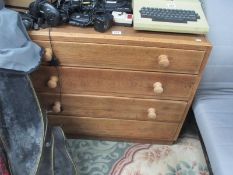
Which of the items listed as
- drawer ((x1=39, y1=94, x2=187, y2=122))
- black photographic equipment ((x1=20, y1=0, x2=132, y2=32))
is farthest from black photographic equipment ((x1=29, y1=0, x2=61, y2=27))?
drawer ((x1=39, y1=94, x2=187, y2=122))

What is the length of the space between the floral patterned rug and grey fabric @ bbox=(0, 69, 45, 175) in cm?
32

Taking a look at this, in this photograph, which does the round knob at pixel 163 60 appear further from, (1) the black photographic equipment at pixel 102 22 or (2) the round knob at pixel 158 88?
(1) the black photographic equipment at pixel 102 22

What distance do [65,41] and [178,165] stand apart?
787 mm

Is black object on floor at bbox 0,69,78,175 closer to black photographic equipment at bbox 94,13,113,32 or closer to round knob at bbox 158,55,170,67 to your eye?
black photographic equipment at bbox 94,13,113,32

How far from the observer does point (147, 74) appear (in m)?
1.08

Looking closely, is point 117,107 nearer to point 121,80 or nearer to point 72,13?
point 121,80

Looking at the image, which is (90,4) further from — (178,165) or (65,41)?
(178,165)

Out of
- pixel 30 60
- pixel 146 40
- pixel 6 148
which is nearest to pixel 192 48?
pixel 146 40

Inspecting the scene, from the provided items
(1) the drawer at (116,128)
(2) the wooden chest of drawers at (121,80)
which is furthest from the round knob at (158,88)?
(1) the drawer at (116,128)

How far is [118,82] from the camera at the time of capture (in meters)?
1.10

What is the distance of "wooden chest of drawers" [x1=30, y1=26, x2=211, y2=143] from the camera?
979 millimetres

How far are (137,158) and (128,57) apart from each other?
546mm

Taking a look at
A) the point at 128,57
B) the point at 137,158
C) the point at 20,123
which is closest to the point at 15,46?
the point at 20,123

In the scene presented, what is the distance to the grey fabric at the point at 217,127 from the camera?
968mm
